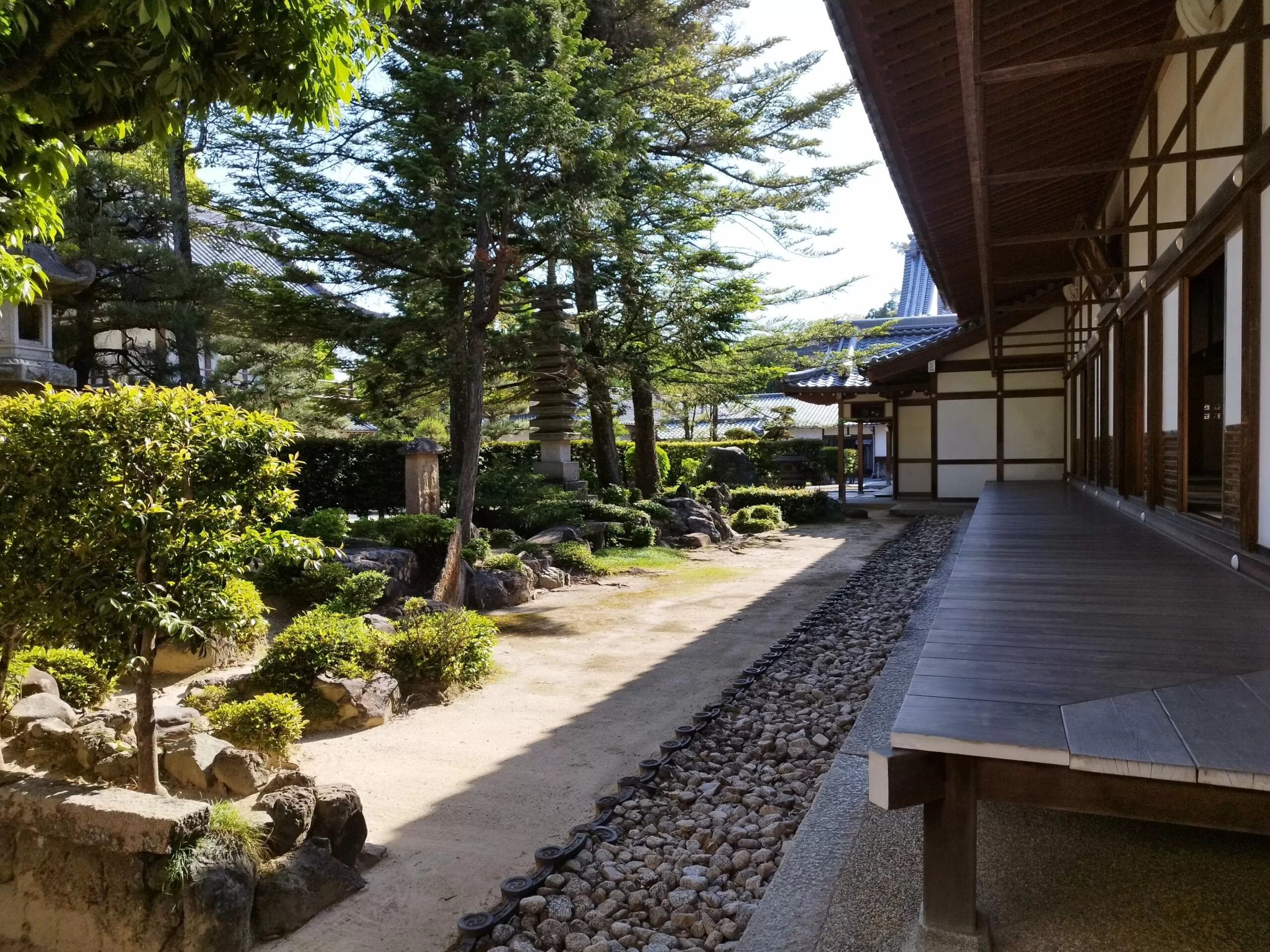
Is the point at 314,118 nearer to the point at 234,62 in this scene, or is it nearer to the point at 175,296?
the point at 234,62

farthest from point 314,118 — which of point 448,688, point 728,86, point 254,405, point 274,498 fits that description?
point 728,86

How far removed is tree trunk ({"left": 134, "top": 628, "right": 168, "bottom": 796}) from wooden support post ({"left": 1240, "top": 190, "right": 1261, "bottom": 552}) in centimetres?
517

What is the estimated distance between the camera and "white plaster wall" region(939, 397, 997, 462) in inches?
611

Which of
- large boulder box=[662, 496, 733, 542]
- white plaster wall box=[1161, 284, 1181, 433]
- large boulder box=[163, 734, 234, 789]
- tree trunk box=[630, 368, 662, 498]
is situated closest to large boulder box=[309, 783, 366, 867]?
large boulder box=[163, 734, 234, 789]

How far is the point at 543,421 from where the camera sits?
49.8 ft

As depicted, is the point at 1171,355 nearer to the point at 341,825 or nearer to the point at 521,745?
the point at 521,745

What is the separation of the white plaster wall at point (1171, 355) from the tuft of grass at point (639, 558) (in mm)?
6973

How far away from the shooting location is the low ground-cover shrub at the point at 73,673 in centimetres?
499

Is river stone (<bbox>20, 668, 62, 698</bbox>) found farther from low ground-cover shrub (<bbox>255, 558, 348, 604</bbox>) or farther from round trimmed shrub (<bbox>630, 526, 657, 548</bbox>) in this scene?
round trimmed shrub (<bbox>630, 526, 657, 548</bbox>)

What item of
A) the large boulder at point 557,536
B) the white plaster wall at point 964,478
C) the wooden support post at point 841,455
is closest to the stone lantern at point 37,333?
the large boulder at point 557,536

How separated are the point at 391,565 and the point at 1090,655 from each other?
702 cm

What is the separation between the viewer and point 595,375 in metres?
13.3

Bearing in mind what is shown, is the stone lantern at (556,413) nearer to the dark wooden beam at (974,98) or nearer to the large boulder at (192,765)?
the dark wooden beam at (974,98)

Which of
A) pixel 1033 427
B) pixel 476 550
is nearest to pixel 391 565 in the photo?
pixel 476 550
